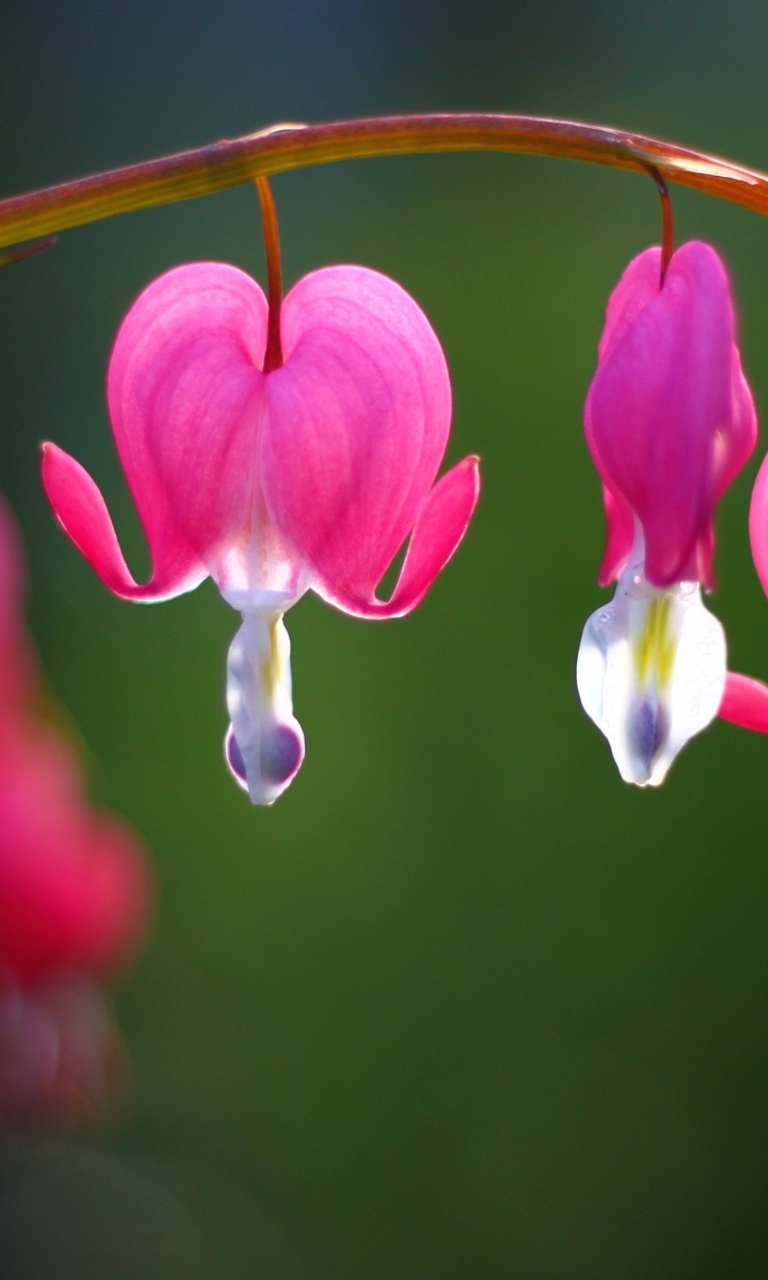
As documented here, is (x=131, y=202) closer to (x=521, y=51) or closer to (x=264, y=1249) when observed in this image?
(x=264, y=1249)

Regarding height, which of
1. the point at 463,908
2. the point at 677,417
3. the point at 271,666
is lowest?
the point at 271,666

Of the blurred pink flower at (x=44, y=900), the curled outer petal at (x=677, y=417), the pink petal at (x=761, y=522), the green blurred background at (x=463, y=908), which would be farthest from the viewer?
the green blurred background at (x=463, y=908)

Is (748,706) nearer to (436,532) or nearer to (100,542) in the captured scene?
(436,532)

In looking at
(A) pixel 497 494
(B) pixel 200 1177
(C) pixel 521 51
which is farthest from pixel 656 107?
(B) pixel 200 1177

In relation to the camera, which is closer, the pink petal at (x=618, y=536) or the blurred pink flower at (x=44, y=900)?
the pink petal at (x=618, y=536)

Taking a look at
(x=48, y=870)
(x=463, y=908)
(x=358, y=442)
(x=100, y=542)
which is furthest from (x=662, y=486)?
(x=463, y=908)

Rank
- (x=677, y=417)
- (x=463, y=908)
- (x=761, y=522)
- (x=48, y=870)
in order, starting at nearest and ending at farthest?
(x=677, y=417) → (x=761, y=522) → (x=48, y=870) → (x=463, y=908)

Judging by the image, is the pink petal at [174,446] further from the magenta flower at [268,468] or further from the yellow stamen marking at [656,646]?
the yellow stamen marking at [656,646]

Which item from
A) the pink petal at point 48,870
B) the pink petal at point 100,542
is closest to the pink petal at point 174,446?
the pink petal at point 100,542
